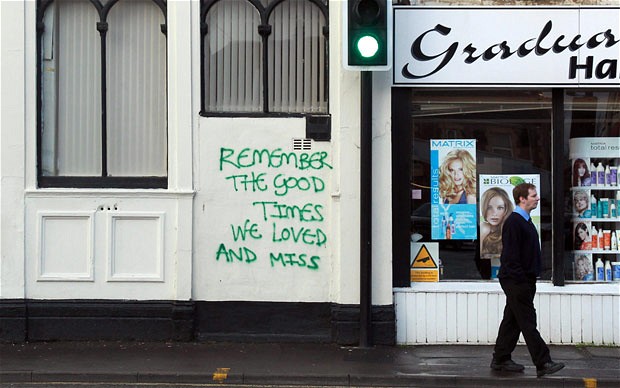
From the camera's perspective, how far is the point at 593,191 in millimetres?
9727

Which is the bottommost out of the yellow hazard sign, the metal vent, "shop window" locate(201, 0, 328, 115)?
the yellow hazard sign

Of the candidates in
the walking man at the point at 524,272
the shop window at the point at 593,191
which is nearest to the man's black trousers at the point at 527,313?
the walking man at the point at 524,272

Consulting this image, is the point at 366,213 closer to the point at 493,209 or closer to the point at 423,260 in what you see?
the point at 423,260

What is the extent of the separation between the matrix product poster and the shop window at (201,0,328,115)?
2.26 m

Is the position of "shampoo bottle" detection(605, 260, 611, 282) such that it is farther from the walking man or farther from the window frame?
the walking man

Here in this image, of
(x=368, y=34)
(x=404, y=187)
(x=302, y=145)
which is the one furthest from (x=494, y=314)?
(x=368, y=34)

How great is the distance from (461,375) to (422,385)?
42cm

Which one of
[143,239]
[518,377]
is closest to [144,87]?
[143,239]

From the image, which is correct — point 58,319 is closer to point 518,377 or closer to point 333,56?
point 333,56

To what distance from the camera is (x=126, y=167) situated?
31.5 feet

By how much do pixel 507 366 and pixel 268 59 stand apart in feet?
14.9

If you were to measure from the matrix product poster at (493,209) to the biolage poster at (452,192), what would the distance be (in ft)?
0.38

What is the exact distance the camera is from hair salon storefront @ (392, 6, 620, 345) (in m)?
9.23

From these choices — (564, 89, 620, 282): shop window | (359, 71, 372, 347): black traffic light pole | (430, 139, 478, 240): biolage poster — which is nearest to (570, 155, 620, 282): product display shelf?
(564, 89, 620, 282): shop window
